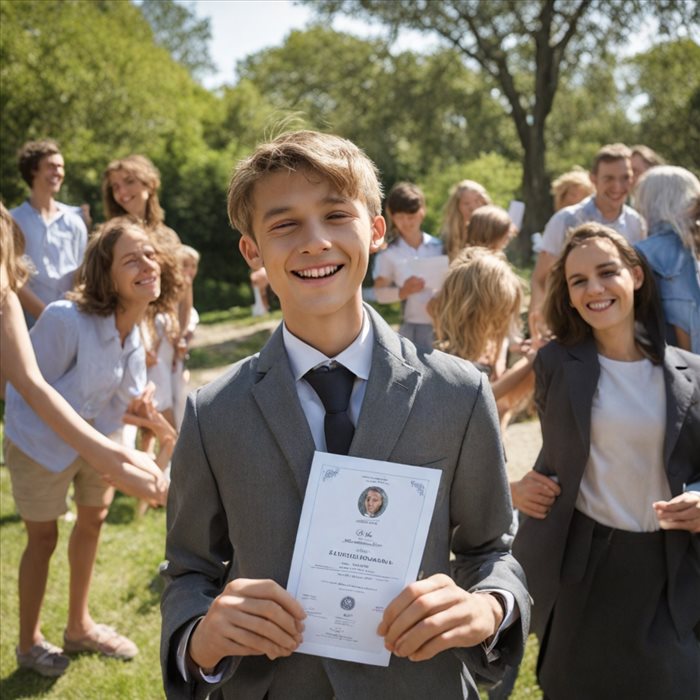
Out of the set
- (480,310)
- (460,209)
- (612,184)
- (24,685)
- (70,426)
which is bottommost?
(24,685)

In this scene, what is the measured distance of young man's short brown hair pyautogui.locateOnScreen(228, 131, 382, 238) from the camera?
1.65 metres

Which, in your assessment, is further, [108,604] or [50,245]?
[50,245]

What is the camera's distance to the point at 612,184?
5.20 meters

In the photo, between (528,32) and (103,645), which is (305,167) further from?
(528,32)

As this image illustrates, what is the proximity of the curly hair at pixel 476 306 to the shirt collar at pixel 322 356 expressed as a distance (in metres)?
1.57

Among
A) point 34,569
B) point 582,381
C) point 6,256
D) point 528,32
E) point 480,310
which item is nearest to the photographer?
Answer: point 582,381

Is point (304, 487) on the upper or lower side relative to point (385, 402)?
lower

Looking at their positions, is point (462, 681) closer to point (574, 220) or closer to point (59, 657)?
point (59, 657)

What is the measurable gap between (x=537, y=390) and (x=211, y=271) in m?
17.5

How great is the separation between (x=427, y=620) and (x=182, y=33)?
5575cm

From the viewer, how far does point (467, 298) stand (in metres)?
3.26

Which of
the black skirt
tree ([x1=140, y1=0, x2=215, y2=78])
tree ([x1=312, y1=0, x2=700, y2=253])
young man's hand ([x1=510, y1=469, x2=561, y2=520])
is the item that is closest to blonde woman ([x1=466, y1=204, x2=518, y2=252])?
young man's hand ([x1=510, y1=469, x2=561, y2=520])

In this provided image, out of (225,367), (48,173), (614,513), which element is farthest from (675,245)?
(225,367)

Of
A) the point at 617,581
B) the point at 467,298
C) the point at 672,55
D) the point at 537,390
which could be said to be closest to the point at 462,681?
the point at 617,581
